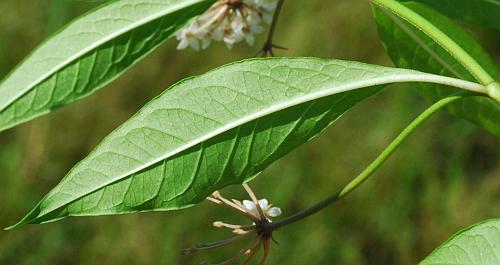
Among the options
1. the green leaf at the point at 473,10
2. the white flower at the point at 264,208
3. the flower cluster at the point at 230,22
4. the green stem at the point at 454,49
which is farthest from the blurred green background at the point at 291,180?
the green stem at the point at 454,49

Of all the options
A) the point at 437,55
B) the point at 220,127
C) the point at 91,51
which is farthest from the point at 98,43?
the point at 437,55

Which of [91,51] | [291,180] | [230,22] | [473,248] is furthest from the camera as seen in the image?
[291,180]

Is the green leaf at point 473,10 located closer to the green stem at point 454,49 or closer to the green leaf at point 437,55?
the green leaf at point 437,55

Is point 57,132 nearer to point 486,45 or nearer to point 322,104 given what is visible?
point 486,45

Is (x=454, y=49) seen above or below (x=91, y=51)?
below

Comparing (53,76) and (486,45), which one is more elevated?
(53,76)

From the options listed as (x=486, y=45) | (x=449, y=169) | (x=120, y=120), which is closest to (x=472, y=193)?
(x=449, y=169)

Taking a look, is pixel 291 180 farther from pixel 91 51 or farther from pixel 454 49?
pixel 454 49
